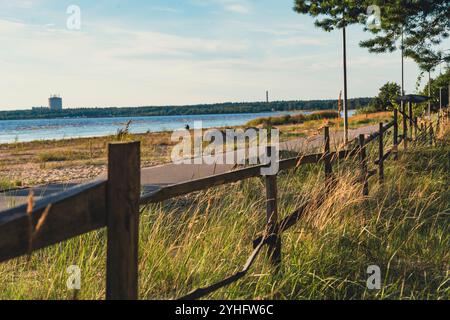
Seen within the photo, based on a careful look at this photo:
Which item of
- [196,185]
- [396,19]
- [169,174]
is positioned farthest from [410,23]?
[196,185]

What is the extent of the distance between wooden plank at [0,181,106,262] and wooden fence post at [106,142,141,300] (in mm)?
51

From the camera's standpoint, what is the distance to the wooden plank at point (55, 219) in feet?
6.61

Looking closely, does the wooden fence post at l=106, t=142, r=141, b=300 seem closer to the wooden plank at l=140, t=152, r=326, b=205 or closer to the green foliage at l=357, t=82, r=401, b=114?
the wooden plank at l=140, t=152, r=326, b=205

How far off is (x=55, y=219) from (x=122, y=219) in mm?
345

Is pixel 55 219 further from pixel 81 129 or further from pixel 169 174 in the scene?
pixel 81 129

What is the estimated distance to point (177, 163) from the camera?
57.2 ft

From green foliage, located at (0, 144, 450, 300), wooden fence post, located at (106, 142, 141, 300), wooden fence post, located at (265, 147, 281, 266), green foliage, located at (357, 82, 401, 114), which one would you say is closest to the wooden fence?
wooden fence post, located at (106, 142, 141, 300)

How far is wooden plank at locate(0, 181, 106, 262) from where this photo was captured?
201 centimetres

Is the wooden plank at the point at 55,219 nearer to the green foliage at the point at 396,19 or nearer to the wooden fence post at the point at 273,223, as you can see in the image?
the wooden fence post at the point at 273,223

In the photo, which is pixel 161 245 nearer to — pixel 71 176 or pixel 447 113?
pixel 71 176

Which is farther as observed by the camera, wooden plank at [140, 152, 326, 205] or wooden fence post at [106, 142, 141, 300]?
wooden plank at [140, 152, 326, 205]

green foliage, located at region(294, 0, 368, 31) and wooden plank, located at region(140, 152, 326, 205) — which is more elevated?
green foliage, located at region(294, 0, 368, 31)

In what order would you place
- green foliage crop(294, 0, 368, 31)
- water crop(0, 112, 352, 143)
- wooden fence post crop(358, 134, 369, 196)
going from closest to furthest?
1. wooden fence post crop(358, 134, 369, 196)
2. green foliage crop(294, 0, 368, 31)
3. water crop(0, 112, 352, 143)
